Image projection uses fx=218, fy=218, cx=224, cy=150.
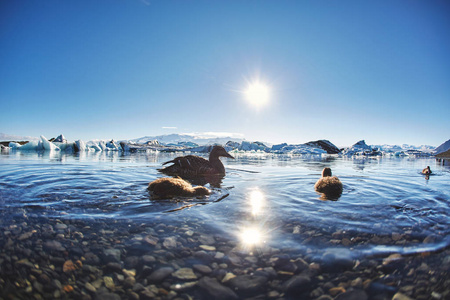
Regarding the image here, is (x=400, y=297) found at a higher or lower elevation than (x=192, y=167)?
lower

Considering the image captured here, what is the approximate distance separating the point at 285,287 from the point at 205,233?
1369mm

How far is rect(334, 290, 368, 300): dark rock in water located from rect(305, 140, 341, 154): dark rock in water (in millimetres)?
84507

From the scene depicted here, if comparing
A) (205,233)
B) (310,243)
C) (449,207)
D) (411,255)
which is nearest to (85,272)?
(205,233)

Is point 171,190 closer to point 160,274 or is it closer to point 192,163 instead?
point 160,274

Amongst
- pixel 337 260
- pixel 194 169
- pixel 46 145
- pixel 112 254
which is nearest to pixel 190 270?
pixel 112 254

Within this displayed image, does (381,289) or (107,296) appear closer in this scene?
(107,296)

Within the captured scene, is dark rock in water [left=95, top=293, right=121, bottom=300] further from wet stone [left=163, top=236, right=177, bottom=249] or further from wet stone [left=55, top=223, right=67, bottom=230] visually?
wet stone [left=55, top=223, right=67, bottom=230]

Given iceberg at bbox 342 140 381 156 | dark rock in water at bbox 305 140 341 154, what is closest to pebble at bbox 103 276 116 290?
iceberg at bbox 342 140 381 156

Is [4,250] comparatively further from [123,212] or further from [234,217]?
[234,217]

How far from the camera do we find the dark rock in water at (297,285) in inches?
75.2

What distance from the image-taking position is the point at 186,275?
212 cm

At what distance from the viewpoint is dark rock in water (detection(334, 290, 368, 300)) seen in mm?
1826

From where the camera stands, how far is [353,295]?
1854 mm

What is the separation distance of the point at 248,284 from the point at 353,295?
35.1 inches
